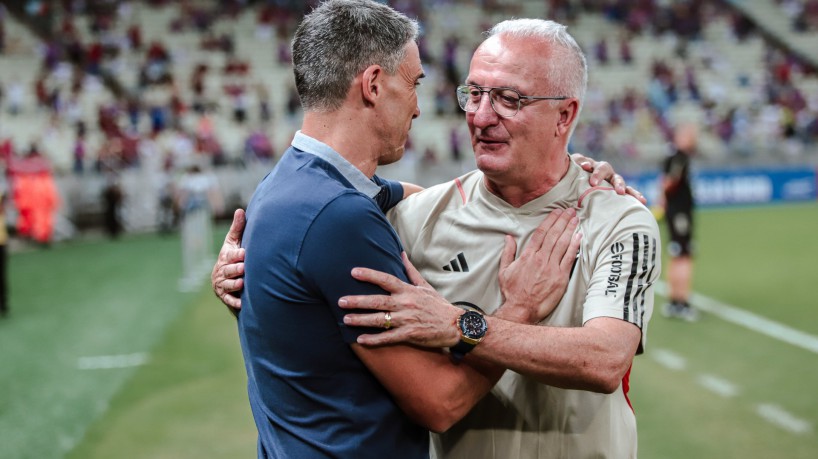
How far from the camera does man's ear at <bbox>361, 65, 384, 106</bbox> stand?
2.58m

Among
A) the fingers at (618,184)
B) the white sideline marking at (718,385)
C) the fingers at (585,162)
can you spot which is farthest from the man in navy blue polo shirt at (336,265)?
the white sideline marking at (718,385)

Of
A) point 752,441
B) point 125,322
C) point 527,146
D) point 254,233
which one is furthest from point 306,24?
point 125,322

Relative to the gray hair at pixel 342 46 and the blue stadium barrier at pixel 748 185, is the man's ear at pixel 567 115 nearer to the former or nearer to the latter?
the gray hair at pixel 342 46

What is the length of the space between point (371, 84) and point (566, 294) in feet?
3.19

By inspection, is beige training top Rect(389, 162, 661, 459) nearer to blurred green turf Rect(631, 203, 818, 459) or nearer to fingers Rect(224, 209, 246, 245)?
fingers Rect(224, 209, 246, 245)

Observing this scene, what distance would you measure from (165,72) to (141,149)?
5.09 metres

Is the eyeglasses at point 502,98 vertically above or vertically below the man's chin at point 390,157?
above

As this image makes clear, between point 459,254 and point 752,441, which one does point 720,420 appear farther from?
point 459,254

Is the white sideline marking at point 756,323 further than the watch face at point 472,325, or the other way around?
the white sideline marking at point 756,323

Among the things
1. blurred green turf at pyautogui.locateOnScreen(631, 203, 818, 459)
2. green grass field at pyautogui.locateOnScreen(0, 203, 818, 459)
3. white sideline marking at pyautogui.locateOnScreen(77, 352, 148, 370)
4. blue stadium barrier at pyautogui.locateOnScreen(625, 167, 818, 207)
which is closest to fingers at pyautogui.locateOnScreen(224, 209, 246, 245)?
green grass field at pyautogui.locateOnScreen(0, 203, 818, 459)

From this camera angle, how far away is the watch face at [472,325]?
249cm

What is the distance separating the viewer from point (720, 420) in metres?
6.68

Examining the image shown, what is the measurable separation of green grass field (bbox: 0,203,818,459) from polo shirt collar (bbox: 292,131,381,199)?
4.21m

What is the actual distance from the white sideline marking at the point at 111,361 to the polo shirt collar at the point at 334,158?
22.4 ft
